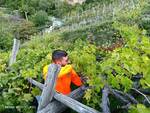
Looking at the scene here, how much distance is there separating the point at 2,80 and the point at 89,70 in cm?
180

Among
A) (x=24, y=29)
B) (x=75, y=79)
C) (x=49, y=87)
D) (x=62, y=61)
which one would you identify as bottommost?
(x=24, y=29)

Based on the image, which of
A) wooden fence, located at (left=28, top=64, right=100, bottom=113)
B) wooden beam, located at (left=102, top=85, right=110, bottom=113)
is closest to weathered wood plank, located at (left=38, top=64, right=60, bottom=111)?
wooden fence, located at (left=28, top=64, right=100, bottom=113)

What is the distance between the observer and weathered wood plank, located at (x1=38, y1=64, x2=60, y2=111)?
557 cm

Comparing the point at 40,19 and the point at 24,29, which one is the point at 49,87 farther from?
the point at 40,19

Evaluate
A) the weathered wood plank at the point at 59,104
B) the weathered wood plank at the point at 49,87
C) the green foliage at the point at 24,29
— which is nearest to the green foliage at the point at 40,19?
the green foliage at the point at 24,29

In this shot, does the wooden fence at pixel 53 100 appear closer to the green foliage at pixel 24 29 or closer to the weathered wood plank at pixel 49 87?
the weathered wood plank at pixel 49 87

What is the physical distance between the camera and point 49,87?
577cm

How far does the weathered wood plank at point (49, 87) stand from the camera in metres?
5.57

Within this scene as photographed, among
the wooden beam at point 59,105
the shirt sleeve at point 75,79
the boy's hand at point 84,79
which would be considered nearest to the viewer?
the wooden beam at point 59,105

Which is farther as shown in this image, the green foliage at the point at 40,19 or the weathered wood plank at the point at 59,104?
the green foliage at the point at 40,19

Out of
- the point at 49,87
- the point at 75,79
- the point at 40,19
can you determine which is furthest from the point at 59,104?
the point at 40,19

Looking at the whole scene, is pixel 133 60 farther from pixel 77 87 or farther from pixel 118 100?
pixel 77 87

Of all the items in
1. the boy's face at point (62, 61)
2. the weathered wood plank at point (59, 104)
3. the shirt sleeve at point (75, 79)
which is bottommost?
the weathered wood plank at point (59, 104)

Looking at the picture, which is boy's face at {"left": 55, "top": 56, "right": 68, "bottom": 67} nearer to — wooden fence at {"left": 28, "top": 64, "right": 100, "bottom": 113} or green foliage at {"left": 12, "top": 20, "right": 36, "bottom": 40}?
wooden fence at {"left": 28, "top": 64, "right": 100, "bottom": 113}
